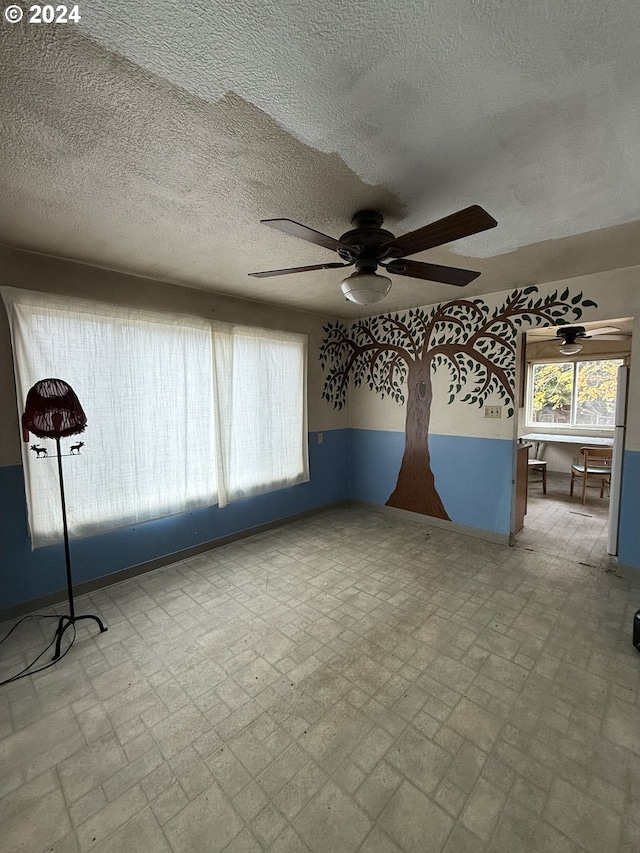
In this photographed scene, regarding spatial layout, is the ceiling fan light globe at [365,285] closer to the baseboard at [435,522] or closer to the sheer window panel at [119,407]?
the sheer window panel at [119,407]

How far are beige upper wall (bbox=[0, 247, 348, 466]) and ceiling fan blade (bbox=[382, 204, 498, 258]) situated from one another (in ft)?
7.05

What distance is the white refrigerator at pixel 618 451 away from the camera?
3.06 m

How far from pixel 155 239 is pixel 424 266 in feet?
5.43

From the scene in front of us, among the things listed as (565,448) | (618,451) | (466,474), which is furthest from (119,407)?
(565,448)

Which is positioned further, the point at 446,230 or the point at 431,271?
the point at 431,271

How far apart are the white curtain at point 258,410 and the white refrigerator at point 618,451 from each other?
3.02m

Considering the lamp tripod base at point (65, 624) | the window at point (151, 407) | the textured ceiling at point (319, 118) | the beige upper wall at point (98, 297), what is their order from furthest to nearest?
the window at point (151, 407)
the beige upper wall at point (98, 297)
the lamp tripod base at point (65, 624)
the textured ceiling at point (319, 118)

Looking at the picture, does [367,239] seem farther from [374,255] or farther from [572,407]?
[572,407]

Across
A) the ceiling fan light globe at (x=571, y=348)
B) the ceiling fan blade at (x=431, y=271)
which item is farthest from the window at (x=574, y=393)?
the ceiling fan blade at (x=431, y=271)

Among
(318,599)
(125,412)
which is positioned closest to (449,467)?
(318,599)

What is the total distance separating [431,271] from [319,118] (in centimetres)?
96

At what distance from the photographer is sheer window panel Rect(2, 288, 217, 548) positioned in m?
2.48

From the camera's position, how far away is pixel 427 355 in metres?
4.11

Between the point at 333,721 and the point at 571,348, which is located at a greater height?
the point at 571,348
